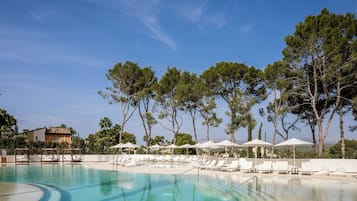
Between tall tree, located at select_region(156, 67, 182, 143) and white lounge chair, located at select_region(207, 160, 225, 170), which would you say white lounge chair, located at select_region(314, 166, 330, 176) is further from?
tall tree, located at select_region(156, 67, 182, 143)

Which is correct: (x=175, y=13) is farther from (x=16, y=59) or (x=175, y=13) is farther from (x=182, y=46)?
(x=16, y=59)

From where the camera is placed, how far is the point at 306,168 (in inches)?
664

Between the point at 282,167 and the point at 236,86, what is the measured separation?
38.9ft

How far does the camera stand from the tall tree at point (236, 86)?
2703cm

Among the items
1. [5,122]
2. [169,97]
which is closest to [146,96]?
[169,97]

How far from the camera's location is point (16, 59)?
23281 mm

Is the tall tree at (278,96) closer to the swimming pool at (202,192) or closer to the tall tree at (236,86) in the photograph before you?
the tall tree at (236,86)

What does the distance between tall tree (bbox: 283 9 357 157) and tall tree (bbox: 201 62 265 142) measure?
5019mm

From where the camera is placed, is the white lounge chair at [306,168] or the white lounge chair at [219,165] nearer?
the white lounge chair at [306,168]

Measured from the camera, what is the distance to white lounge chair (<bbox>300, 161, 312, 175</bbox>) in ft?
54.3

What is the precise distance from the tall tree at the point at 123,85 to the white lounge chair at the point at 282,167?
20985 mm

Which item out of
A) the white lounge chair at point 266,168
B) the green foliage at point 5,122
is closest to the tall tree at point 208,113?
the white lounge chair at point 266,168

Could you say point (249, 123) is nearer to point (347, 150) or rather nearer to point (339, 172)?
point (347, 150)

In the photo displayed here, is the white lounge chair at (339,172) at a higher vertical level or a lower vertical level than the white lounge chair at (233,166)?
higher
